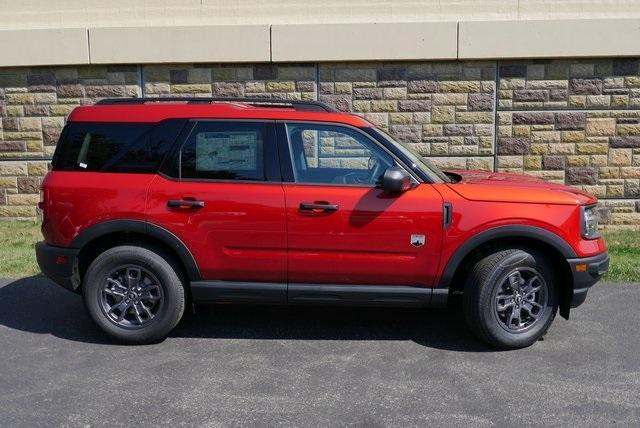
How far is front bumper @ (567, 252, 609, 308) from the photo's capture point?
14.7 ft

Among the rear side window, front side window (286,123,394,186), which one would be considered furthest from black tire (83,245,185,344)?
front side window (286,123,394,186)

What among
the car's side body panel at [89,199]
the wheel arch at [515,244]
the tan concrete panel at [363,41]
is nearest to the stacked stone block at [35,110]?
the tan concrete panel at [363,41]

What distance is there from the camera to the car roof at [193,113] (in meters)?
4.68

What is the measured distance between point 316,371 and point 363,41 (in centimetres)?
570

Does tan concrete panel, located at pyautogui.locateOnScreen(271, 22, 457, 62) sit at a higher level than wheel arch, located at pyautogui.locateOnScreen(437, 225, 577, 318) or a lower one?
higher

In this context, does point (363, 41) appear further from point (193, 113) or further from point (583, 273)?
point (583, 273)

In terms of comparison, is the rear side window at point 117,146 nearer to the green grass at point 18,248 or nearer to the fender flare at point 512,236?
the fender flare at point 512,236

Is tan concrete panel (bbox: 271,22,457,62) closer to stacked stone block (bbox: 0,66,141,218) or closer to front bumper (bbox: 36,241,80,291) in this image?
stacked stone block (bbox: 0,66,141,218)

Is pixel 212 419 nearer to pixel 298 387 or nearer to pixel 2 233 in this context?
pixel 298 387

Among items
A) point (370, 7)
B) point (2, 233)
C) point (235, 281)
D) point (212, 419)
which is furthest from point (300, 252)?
point (2, 233)

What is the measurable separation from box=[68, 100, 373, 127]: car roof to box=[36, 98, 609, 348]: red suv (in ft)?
0.04

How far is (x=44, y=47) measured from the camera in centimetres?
905

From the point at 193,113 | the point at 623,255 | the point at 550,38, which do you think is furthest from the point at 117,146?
the point at 550,38

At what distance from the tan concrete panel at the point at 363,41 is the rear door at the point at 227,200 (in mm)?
4394
